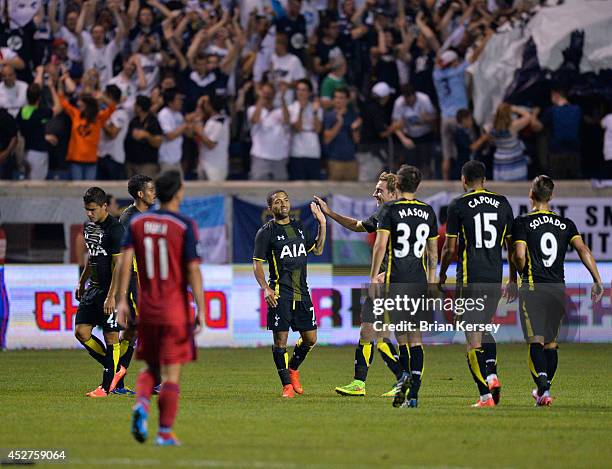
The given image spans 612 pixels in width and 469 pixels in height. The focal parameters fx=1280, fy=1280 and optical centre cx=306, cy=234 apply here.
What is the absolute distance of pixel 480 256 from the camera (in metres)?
→ 12.8

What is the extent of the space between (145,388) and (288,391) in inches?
184

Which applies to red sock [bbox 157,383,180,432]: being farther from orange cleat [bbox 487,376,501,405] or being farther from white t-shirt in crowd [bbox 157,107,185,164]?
white t-shirt in crowd [bbox 157,107,185,164]

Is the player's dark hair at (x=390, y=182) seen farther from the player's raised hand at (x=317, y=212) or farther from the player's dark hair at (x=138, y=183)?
the player's dark hair at (x=138, y=183)

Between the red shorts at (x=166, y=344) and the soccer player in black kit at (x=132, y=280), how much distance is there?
399 centimetres

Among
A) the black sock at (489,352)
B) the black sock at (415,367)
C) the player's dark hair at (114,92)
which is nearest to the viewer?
the black sock at (415,367)

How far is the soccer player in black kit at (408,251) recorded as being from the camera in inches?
493

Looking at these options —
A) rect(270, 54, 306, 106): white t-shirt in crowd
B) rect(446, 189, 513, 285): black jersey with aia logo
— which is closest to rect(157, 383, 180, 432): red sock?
rect(446, 189, 513, 285): black jersey with aia logo

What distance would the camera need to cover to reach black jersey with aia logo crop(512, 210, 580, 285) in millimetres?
13086

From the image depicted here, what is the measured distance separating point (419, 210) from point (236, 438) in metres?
3.41

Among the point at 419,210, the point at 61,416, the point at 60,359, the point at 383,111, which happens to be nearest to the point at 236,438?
the point at 61,416

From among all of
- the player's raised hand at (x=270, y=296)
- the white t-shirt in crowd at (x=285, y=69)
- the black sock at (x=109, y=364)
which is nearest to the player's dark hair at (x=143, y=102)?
the white t-shirt in crowd at (x=285, y=69)

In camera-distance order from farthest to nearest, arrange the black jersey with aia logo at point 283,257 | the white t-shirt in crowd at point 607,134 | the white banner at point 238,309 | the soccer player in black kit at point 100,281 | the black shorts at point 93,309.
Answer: the white t-shirt in crowd at point 607,134 < the white banner at point 238,309 < the black jersey with aia logo at point 283,257 < the black shorts at point 93,309 < the soccer player in black kit at point 100,281

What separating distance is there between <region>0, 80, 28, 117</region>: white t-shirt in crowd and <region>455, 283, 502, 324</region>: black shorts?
12326mm

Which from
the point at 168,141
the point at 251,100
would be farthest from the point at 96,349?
the point at 251,100
